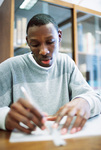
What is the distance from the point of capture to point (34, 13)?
64.4 inches

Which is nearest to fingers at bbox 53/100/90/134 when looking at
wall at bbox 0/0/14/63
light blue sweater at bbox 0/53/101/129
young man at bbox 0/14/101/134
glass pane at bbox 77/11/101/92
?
young man at bbox 0/14/101/134

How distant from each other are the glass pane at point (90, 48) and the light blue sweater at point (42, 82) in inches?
37.5

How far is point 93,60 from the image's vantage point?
2.14 m

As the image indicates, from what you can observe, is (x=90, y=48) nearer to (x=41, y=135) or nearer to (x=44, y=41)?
(x=44, y=41)

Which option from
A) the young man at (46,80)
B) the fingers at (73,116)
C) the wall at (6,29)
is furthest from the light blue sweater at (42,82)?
the wall at (6,29)

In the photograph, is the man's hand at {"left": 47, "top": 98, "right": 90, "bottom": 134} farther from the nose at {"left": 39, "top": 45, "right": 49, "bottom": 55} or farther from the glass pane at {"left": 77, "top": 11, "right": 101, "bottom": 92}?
the glass pane at {"left": 77, "top": 11, "right": 101, "bottom": 92}

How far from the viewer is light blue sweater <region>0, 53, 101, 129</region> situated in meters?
0.87

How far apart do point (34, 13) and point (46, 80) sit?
0.95 meters

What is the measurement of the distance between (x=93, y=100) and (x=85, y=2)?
165cm

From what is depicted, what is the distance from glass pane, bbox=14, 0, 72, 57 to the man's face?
0.76 meters

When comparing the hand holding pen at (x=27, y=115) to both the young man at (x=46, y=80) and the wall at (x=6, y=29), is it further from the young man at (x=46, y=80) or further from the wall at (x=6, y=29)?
the wall at (x=6, y=29)

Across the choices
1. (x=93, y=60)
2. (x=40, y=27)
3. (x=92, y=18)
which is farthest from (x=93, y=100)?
(x=92, y=18)

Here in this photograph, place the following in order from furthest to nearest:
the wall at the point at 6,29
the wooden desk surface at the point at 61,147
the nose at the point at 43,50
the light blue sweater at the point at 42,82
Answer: the wall at the point at 6,29 < the light blue sweater at the point at 42,82 < the nose at the point at 43,50 < the wooden desk surface at the point at 61,147

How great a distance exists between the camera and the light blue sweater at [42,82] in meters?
0.87
